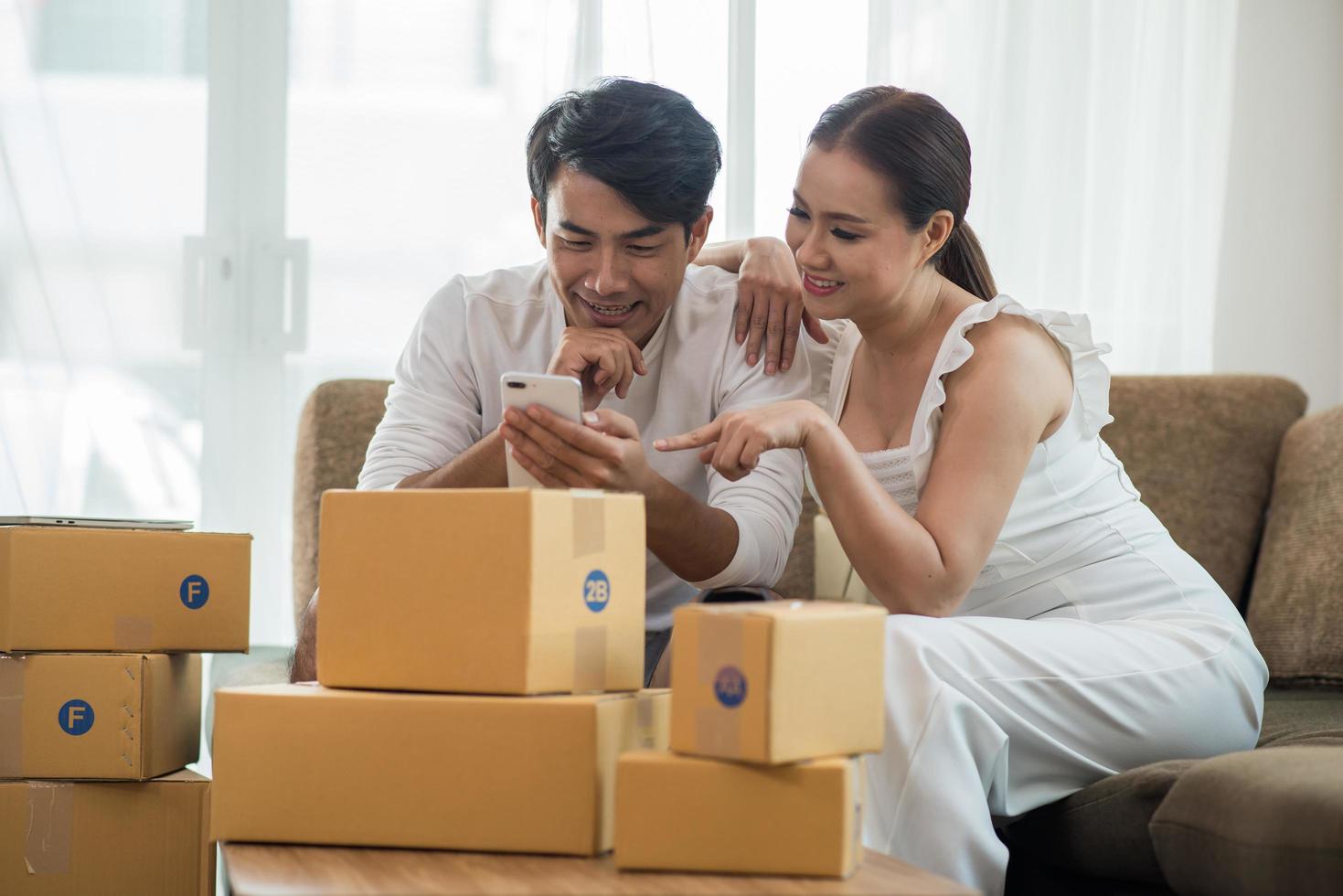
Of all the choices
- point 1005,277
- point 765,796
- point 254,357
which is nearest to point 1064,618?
point 765,796

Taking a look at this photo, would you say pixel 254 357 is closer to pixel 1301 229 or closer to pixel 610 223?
pixel 610 223

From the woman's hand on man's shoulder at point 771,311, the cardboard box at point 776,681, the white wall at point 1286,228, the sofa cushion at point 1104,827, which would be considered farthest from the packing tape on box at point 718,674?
the white wall at point 1286,228

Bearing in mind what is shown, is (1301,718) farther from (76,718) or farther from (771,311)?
(76,718)

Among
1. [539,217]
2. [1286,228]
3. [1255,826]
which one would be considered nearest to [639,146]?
[539,217]

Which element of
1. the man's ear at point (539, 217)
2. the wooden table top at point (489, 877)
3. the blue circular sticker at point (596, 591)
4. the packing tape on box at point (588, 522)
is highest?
the man's ear at point (539, 217)

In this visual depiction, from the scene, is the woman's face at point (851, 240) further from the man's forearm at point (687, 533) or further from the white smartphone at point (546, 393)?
the white smartphone at point (546, 393)

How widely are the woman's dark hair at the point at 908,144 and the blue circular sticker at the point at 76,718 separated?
1.11 meters

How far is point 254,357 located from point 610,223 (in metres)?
1.39

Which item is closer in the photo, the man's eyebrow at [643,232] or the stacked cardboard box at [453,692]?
the stacked cardboard box at [453,692]

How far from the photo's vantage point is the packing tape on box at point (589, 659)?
3.55 feet

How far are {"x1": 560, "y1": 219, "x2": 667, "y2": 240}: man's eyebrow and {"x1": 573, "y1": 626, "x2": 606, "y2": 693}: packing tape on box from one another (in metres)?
0.74

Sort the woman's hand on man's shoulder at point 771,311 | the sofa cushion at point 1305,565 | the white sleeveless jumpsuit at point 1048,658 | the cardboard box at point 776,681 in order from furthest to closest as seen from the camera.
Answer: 1. the sofa cushion at point 1305,565
2. the woman's hand on man's shoulder at point 771,311
3. the white sleeveless jumpsuit at point 1048,658
4. the cardboard box at point 776,681

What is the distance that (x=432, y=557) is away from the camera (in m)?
1.08

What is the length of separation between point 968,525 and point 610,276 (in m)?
0.58
